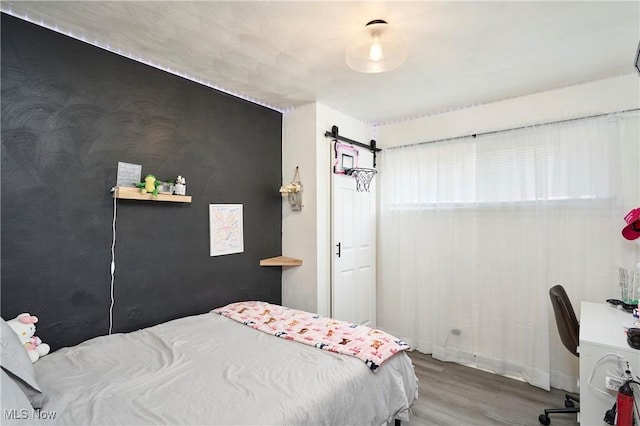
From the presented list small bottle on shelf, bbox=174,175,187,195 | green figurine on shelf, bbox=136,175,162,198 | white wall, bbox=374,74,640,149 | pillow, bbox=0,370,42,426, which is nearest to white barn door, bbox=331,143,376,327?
white wall, bbox=374,74,640,149

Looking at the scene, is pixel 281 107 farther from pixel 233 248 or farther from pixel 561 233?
pixel 561 233

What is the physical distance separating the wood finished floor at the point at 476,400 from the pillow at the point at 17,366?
222 centimetres

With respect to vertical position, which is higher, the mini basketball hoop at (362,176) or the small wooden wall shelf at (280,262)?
the mini basketball hoop at (362,176)

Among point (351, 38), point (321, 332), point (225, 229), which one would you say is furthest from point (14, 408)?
point (351, 38)

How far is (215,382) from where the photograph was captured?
1.65 m

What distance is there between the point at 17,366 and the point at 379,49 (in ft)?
7.88

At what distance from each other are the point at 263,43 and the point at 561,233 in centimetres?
296

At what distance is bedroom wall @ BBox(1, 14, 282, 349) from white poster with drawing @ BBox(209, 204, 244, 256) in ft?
0.19

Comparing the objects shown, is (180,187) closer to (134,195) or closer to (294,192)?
(134,195)

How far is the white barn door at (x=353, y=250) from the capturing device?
3.48 m

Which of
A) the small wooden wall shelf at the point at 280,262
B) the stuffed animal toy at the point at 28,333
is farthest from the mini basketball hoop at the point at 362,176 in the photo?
the stuffed animal toy at the point at 28,333

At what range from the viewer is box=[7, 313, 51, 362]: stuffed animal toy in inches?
71.9

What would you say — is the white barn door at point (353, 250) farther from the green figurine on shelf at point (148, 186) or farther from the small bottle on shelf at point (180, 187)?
the green figurine on shelf at point (148, 186)

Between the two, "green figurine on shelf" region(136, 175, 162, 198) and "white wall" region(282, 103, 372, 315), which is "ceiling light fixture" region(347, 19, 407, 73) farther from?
"green figurine on shelf" region(136, 175, 162, 198)
